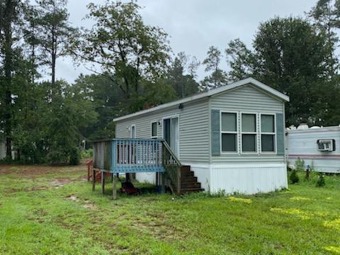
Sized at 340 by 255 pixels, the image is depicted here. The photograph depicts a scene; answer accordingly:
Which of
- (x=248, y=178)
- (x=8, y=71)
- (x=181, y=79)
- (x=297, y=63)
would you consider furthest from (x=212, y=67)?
(x=248, y=178)

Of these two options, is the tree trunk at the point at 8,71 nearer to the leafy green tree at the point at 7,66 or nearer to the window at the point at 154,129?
the leafy green tree at the point at 7,66

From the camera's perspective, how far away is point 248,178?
10641 mm

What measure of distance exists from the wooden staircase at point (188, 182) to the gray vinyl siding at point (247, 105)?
929mm

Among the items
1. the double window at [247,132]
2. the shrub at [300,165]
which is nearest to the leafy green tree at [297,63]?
the shrub at [300,165]

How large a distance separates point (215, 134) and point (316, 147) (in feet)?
24.0

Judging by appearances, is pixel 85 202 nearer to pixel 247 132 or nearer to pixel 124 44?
pixel 247 132

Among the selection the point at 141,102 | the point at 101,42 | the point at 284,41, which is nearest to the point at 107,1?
the point at 101,42

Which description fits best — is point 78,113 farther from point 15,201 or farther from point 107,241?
point 107,241

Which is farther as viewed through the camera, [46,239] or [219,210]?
[219,210]

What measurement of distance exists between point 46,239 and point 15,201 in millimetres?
4515

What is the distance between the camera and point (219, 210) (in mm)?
7695

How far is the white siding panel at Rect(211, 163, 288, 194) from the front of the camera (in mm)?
10141

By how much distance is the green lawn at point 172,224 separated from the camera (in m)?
5.04

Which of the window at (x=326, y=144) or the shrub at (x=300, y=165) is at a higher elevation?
the window at (x=326, y=144)
